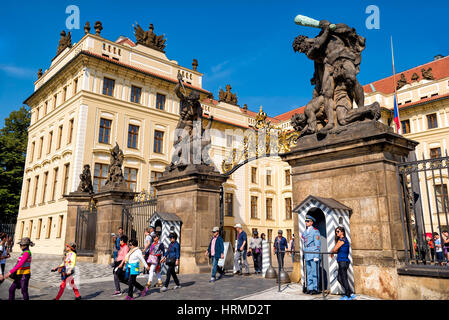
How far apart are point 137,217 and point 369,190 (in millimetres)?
10344

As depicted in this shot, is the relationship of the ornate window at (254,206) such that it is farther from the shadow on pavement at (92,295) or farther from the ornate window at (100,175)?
the shadow on pavement at (92,295)

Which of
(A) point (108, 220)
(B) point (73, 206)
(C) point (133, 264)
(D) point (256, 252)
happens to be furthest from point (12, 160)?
(C) point (133, 264)

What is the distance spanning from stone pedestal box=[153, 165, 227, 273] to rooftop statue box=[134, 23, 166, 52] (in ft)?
80.5

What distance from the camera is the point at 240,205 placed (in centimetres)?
3831

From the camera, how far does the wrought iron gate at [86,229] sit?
1781 cm

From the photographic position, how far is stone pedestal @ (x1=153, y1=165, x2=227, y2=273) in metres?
11.4

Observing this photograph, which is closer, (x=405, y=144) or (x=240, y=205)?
(x=405, y=144)

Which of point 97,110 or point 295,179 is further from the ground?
point 97,110

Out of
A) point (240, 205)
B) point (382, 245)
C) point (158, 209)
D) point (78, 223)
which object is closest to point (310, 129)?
point (382, 245)

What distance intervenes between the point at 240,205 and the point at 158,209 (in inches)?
1011

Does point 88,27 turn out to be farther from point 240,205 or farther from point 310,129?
point 310,129

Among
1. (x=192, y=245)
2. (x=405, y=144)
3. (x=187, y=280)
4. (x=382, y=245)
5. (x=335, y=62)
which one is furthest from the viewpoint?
(x=192, y=245)

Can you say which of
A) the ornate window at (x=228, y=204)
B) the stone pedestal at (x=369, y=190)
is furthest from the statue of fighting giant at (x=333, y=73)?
the ornate window at (x=228, y=204)

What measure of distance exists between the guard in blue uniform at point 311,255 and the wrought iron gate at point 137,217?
7.89 m
